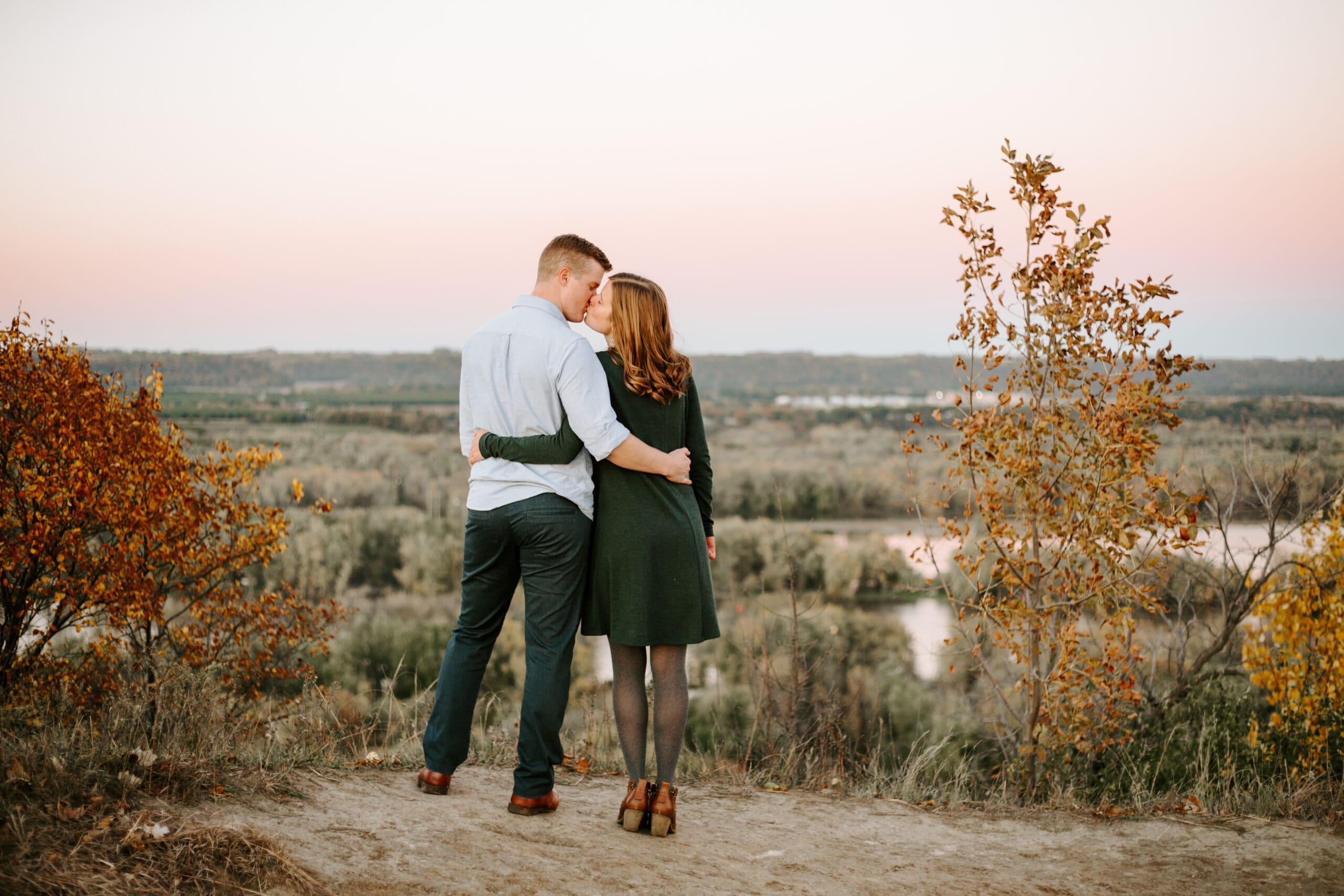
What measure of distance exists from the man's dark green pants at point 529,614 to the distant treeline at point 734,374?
3212mm

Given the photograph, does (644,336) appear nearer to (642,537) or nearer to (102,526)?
(642,537)

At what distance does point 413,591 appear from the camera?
86.5 ft

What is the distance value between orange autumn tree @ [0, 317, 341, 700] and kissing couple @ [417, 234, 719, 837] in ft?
7.83

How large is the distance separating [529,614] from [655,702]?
59 centimetres

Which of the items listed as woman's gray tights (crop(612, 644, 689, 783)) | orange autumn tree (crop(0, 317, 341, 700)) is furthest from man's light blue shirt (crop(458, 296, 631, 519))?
Answer: orange autumn tree (crop(0, 317, 341, 700))

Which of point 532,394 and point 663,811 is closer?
point 532,394

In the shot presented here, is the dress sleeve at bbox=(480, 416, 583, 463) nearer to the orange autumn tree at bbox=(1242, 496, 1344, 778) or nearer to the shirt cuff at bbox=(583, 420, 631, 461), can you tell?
the shirt cuff at bbox=(583, 420, 631, 461)

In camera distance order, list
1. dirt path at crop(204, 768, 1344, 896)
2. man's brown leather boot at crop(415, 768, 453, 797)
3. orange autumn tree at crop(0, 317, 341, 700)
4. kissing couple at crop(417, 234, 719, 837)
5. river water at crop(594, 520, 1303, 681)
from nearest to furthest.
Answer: dirt path at crop(204, 768, 1344, 896) → kissing couple at crop(417, 234, 719, 837) → man's brown leather boot at crop(415, 768, 453, 797) → orange autumn tree at crop(0, 317, 341, 700) → river water at crop(594, 520, 1303, 681)

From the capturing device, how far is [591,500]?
11.8 feet

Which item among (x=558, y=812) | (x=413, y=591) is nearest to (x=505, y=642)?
(x=413, y=591)

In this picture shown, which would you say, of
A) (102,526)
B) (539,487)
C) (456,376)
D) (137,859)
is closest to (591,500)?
(539,487)

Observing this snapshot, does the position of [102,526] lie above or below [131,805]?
above

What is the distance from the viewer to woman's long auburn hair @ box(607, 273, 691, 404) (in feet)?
11.4

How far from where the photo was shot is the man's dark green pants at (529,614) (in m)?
3.52
